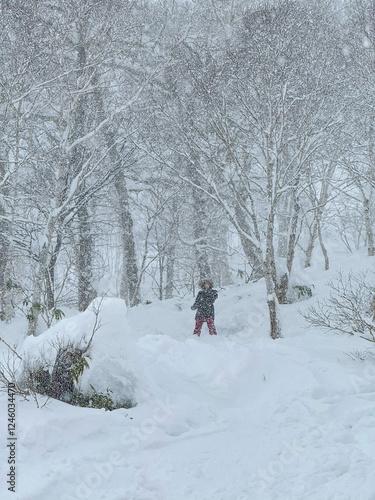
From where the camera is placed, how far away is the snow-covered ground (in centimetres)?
312

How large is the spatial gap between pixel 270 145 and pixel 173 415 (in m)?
6.21

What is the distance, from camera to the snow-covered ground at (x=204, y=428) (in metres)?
3.12

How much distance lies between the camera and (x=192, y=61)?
9250mm

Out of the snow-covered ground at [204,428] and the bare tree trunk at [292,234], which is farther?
the bare tree trunk at [292,234]

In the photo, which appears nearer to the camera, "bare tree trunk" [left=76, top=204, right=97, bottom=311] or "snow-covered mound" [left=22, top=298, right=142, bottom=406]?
"snow-covered mound" [left=22, top=298, right=142, bottom=406]

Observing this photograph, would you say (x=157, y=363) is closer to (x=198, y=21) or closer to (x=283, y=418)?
(x=283, y=418)

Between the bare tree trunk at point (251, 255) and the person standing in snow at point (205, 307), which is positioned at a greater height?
the bare tree trunk at point (251, 255)

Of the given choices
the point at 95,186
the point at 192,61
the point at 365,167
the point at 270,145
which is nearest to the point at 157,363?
the point at 270,145

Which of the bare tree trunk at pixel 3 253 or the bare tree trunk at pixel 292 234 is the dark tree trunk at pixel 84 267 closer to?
the bare tree trunk at pixel 3 253

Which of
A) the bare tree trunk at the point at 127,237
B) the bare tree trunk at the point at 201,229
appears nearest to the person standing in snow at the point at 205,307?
the bare tree trunk at the point at 127,237

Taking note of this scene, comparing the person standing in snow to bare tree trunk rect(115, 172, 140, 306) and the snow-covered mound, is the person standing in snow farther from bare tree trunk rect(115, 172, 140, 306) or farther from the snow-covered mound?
the snow-covered mound

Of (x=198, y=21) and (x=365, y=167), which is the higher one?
(x=198, y=21)

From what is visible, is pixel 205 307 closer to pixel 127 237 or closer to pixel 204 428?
pixel 127 237

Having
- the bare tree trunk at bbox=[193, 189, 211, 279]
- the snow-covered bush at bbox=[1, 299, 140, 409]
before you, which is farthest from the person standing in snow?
the snow-covered bush at bbox=[1, 299, 140, 409]
